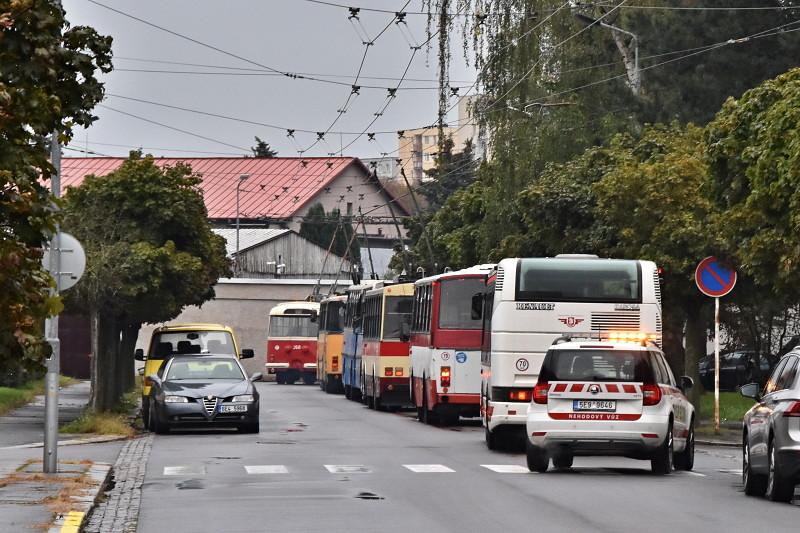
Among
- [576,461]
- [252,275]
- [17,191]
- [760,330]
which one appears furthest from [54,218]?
[252,275]

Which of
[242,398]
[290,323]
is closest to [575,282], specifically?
[242,398]

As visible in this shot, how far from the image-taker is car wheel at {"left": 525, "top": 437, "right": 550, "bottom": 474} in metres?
20.7

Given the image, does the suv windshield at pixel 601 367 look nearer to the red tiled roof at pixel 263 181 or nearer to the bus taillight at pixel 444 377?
the bus taillight at pixel 444 377

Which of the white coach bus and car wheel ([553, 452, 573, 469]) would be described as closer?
car wheel ([553, 452, 573, 469])

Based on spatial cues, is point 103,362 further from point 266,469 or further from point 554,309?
point 266,469

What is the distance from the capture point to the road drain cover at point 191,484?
18.6 meters

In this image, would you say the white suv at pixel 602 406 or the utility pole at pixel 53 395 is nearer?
the utility pole at pixel 53 395

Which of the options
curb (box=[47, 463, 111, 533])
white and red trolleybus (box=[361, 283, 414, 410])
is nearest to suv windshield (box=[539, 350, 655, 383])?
curb (box=[47, 463, 111, 533])

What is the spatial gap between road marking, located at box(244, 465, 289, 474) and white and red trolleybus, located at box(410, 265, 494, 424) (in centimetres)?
1031

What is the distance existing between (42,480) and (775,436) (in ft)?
25.2

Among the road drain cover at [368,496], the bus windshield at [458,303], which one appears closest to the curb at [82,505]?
the road drain cover at [368,496]

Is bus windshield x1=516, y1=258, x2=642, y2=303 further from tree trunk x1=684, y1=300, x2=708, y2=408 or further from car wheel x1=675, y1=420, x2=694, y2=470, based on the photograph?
tree trunk x1=684, y1=300, x2=708, y2=408

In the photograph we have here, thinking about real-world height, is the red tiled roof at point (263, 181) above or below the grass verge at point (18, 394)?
above

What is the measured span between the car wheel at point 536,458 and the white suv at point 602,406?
0.5 inches
